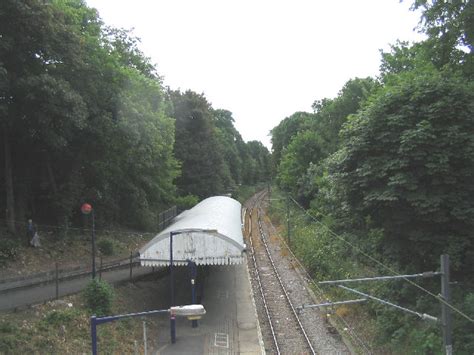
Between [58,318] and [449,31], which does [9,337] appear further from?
[449,31]

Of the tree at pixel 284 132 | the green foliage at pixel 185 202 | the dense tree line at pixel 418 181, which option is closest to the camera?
the dense tree line at pixel 418 181

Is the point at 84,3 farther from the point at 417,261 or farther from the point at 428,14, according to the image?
the point at 417,261

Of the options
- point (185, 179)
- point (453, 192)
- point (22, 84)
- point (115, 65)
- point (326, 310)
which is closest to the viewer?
point (453, 192)

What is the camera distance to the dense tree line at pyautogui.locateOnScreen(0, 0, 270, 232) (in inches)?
805

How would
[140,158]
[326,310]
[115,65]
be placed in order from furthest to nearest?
[140,158]
[115,65]
[326,310]

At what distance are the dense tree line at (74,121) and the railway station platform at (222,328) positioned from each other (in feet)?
33.0

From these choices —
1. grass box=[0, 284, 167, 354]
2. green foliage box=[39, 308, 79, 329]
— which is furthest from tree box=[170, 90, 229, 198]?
green foliage box=[39, 308, 79, 329]

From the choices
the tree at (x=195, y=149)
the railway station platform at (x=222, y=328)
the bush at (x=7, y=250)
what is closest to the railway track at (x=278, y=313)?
the railway station platform at (x=222, y=328)

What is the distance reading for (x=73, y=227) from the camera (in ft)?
105

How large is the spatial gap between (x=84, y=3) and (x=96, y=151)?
11.0 meters

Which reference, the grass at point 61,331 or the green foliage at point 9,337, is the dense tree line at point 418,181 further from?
the green foliage at point 9,337

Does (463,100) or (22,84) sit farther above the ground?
(22,84)

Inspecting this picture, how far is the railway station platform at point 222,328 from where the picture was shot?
16.6 metres

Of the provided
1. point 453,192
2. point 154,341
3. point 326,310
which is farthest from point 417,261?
point 154,341
